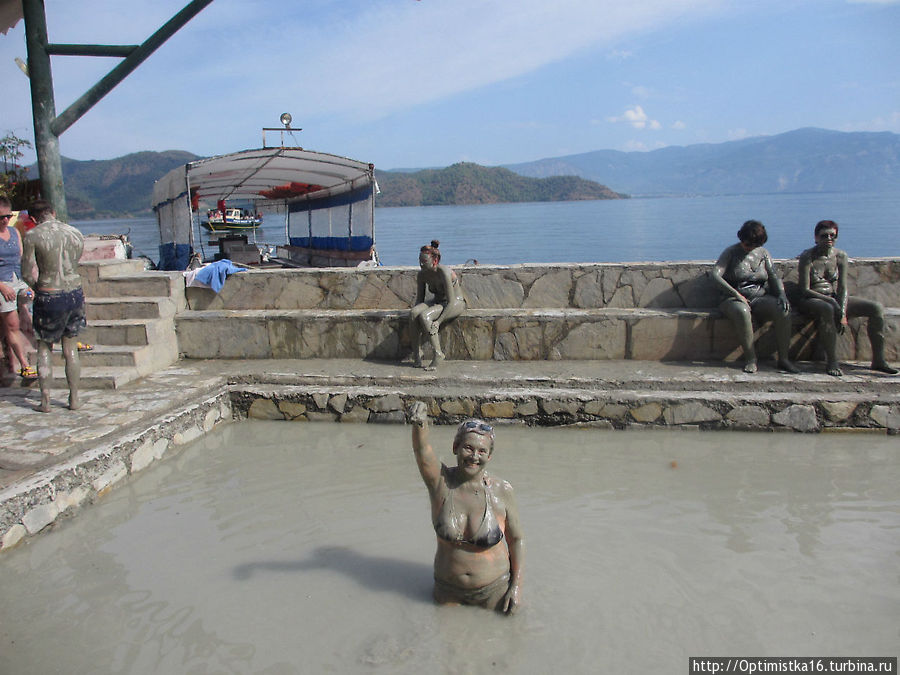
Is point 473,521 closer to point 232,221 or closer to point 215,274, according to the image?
point 215,274

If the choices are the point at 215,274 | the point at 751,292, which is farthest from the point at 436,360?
the point at 751,292

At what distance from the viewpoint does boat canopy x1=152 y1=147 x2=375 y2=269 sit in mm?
11719

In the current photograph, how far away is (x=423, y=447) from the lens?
306 cm

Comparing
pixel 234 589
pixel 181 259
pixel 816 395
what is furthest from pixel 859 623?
pixel 181 259

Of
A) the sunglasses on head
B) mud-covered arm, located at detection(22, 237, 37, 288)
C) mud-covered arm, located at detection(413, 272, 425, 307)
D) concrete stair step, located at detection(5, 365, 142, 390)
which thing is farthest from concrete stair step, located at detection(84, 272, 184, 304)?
the sunglasses on head

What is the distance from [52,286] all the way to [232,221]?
20422 millimetres

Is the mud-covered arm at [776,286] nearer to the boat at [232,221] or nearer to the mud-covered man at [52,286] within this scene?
the mud-covered man at [52,286]

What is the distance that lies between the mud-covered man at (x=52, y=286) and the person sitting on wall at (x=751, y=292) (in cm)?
599

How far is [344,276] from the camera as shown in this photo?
7449 mm

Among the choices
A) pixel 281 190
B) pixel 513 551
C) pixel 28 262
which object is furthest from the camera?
pixel 281 190

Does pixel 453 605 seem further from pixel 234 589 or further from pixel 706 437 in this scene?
pixel 706 437

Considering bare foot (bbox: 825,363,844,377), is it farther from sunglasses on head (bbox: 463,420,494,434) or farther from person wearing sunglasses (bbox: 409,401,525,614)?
sunglasses on head (bbox: 463,420,494,434)

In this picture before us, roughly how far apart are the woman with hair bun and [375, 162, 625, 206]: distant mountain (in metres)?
102

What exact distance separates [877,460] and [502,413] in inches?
122
